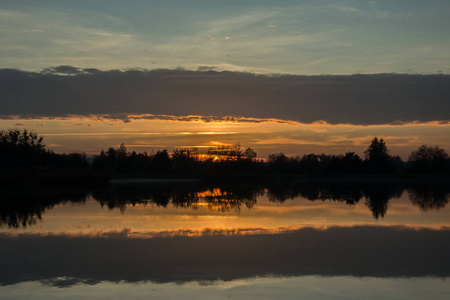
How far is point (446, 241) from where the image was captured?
15578 mm

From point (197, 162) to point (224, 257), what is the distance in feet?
362

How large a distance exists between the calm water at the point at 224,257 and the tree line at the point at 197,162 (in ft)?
168

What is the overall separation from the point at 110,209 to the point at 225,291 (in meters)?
17.7

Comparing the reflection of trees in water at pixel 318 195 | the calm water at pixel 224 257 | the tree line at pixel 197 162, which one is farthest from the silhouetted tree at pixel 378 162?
the calm water at pixel 224 257

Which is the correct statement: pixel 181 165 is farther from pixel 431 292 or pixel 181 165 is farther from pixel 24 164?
pixel 431 292

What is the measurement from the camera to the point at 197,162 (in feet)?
403

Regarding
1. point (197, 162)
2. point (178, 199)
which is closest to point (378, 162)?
point (197, 162)

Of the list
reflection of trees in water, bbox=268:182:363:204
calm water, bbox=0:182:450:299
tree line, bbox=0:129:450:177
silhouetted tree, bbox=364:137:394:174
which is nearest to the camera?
calm water, bbox=0:182:450:299

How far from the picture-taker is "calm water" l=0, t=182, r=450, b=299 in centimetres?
988

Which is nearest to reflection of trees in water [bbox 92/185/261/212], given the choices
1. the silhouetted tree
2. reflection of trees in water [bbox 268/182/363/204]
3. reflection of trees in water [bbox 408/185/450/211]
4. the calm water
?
reflection of trees in water [bbox 268/182/363/204]

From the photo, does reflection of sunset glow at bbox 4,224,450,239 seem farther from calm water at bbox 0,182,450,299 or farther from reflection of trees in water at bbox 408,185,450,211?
reflection of trees in water at bbox 408,185,450,211

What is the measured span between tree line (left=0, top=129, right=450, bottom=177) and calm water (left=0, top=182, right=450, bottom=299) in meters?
51.3

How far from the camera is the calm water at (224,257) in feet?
32.4

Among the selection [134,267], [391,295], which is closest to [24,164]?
[134,267]
